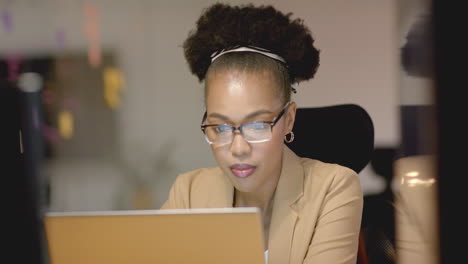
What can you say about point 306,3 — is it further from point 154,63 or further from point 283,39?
point 154,63

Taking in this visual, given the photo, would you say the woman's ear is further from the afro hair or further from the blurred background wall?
the blurred background wall

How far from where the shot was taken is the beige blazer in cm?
129

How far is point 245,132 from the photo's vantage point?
1.22 metres

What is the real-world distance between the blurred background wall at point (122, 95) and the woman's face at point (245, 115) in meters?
0.94

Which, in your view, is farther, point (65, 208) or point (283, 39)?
point (65, 208)

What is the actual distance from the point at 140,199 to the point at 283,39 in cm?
198

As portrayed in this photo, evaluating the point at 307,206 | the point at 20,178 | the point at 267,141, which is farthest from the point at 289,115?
the point at 20,178

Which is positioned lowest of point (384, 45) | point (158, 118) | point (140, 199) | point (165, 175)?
point (140, 199)

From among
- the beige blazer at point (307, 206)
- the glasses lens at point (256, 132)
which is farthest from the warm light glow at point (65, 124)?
the glasses lens at point (256, 132)

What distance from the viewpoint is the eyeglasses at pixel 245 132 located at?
1223mm

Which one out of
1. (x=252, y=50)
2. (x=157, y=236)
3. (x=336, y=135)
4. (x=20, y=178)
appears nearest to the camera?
(x=20, y=178)

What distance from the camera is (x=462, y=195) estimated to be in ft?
1.74

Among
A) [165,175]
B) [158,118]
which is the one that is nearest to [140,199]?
[165,175]

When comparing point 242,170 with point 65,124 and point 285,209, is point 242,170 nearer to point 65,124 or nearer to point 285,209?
point 285,209
